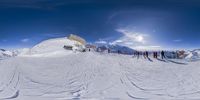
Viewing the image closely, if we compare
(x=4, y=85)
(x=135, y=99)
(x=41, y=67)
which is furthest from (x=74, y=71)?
(x=135, y=99)

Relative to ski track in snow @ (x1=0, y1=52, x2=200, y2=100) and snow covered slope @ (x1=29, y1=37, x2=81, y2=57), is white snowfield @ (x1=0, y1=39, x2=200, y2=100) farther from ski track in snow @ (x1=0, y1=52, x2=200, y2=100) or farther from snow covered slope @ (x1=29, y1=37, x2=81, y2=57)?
snow covered slope @ (x1=29, y1=37, x2=81, y2=57)

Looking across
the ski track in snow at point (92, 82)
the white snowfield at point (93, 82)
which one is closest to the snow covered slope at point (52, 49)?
the white snowfield at point (93, 82)

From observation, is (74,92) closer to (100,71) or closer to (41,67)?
(100,71)

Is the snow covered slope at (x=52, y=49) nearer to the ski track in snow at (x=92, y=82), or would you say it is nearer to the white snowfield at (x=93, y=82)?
the white snowfield at (x=93, y=82)

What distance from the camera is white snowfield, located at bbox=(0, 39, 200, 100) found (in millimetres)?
23750

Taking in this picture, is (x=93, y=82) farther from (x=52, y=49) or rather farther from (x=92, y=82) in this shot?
(x=52, y=49)

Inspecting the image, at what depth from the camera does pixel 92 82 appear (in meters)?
29.9

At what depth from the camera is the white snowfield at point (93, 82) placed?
23.8m

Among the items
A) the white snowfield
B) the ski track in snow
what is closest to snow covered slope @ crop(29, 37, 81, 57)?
the white snowfield

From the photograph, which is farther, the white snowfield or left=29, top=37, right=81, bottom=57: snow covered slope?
left=29, top=37, right=81, bottom=57: snow covered slope

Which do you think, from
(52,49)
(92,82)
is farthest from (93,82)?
(52,49)

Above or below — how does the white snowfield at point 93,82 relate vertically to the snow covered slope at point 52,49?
below

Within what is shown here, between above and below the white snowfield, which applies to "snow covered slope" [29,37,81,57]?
above

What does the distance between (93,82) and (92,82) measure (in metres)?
0.12
